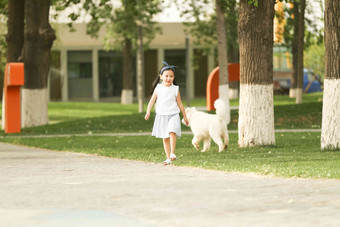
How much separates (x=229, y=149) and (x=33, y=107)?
1271 centimetres

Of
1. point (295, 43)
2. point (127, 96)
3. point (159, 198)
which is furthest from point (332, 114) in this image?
point (127, 96)

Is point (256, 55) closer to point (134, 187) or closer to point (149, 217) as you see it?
point (134, 187)

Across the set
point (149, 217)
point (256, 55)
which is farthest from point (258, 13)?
point (149, 217)

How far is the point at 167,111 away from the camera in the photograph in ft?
44.8

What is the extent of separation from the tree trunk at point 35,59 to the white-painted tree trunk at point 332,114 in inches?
569

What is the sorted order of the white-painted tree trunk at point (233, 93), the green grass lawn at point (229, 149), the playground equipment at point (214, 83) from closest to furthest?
1. the green grass lawn at point (229, 149)
2. the playground equipment at point (214, 83)
3. the white-painted tree trunk at point (233, 93)

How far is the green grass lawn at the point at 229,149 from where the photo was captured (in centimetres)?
1264

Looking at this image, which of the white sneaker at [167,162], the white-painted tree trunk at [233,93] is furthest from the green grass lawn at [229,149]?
the white-painted tree trunk at [233,93]

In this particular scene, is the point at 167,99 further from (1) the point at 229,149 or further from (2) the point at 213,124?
(1) the point at 229,149

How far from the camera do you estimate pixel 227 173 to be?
1195 centimetres

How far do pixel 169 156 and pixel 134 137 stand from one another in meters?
9.34

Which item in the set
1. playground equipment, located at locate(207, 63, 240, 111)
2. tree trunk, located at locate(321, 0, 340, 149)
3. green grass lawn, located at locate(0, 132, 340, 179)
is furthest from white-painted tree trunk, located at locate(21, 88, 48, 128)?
tree trunk, located at locate(321, 0, 340, 149)

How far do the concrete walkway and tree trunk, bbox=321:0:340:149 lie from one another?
13.9ft

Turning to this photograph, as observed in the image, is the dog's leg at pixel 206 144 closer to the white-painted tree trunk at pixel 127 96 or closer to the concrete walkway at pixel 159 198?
the concrete walkway at pixel 159 198
